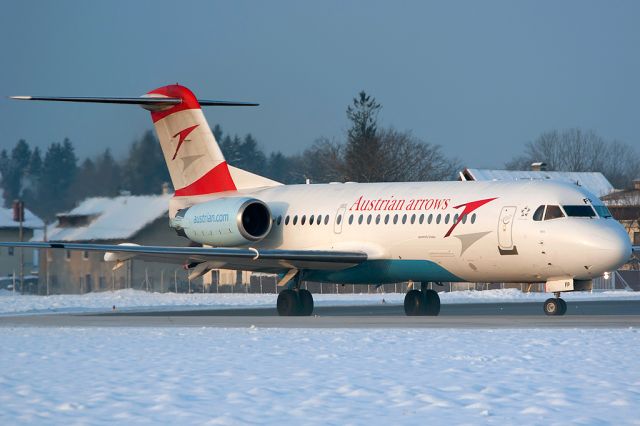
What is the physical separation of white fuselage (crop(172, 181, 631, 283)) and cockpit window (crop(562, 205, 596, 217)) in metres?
0.12

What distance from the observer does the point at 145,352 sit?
17.0 meters

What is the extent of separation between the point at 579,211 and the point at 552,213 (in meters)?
0.62

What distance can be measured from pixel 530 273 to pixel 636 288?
32.1m

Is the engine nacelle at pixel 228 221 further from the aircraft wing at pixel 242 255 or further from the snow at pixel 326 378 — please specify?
the snow at pixel 326 378

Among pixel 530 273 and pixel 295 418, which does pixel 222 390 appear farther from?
pixel 530 273

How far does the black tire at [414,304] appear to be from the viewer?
30.2m

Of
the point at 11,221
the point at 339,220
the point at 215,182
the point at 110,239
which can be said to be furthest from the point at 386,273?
the point at 11,221

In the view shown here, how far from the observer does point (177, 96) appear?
3394cm

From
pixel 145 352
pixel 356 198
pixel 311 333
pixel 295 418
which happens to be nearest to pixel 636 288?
pixel 356 198

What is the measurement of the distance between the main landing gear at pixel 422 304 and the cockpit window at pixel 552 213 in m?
4.63

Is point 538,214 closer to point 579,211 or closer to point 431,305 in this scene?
point 579,211

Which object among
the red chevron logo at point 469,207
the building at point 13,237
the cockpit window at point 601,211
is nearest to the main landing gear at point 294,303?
the red chevron logo at point 469,207

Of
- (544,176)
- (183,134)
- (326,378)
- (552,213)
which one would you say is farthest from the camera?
(544,176)

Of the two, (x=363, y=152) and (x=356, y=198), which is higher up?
(x=363, y=152)
